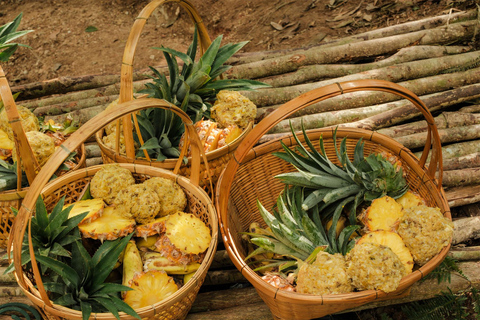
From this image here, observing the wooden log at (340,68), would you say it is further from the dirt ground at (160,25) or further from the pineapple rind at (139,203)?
the pineapple rind at (139,203)

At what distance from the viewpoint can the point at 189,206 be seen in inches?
104

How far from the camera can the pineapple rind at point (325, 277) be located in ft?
6.29

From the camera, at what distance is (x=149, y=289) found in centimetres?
208

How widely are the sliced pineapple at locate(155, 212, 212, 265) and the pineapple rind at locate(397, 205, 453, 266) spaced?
1.08 metres

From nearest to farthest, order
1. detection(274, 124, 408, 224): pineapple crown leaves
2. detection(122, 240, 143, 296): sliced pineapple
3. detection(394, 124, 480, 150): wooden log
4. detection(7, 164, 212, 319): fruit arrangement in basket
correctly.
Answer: detection(7, 164, 212, 319): fruit arrangement in basket
detection(122, 240, 143, 296): sliced pineapple
detection(274, 124, 408, 224): pineapple crown leaves
detection(394, 124, 480, 150): wooden log

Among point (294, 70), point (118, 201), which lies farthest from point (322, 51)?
point (118, 201)

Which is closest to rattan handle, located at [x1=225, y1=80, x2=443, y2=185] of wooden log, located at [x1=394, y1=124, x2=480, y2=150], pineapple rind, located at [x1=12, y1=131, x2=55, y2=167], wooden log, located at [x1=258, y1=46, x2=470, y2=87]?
wooden log, located at [x1=394, y1=124, x2=480, y2=150]

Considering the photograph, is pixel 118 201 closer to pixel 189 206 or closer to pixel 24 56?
pixel 189 206

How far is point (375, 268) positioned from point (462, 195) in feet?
5.17

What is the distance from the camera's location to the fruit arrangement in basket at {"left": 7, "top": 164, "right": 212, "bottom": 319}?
1983 mm

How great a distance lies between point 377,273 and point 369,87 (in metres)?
0.92

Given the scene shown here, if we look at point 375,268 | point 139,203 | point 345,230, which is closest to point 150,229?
point 139,203

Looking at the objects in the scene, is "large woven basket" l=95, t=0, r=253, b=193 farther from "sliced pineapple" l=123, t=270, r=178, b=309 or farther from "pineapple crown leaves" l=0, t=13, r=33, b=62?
"pineapple crown leaves" l=0, t=13, r=33, b=62

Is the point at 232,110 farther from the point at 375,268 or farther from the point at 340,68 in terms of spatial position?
the point at 340,68
